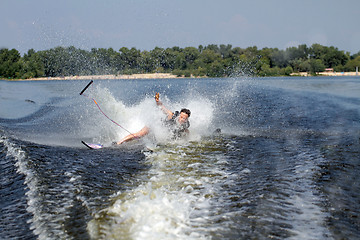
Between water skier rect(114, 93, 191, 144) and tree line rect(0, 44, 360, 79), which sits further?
tree line rect(0, 44, 360, 79)

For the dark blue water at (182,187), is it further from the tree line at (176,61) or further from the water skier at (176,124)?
the tree line at (176,61)

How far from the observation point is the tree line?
3600cm

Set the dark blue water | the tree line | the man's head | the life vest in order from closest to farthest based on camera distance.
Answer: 1. the dark blue water
2. the man's head
3. the life vest
4. the tree line

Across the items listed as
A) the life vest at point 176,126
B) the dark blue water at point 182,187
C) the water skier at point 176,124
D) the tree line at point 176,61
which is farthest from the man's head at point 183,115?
the tree line at point 176,61

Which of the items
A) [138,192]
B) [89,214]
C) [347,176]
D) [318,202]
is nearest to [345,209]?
[318,202]

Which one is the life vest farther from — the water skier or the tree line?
the tree line

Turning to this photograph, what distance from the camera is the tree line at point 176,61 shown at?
36.0 meters

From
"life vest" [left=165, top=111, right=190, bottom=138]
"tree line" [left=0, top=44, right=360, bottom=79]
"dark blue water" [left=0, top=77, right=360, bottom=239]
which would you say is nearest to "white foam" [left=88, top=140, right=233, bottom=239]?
"dark blue water" [left=0, top=77, right=360, bottom=239]

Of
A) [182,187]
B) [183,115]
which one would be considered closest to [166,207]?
[182,187]

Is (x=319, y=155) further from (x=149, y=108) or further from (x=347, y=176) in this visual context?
(x=149, y=108)

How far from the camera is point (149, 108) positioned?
1336 centimetres

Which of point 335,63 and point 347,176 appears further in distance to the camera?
point 335,63

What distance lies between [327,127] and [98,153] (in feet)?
34.9

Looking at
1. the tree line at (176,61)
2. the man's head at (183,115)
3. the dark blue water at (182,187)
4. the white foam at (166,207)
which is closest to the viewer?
the white foam at (166,207)
